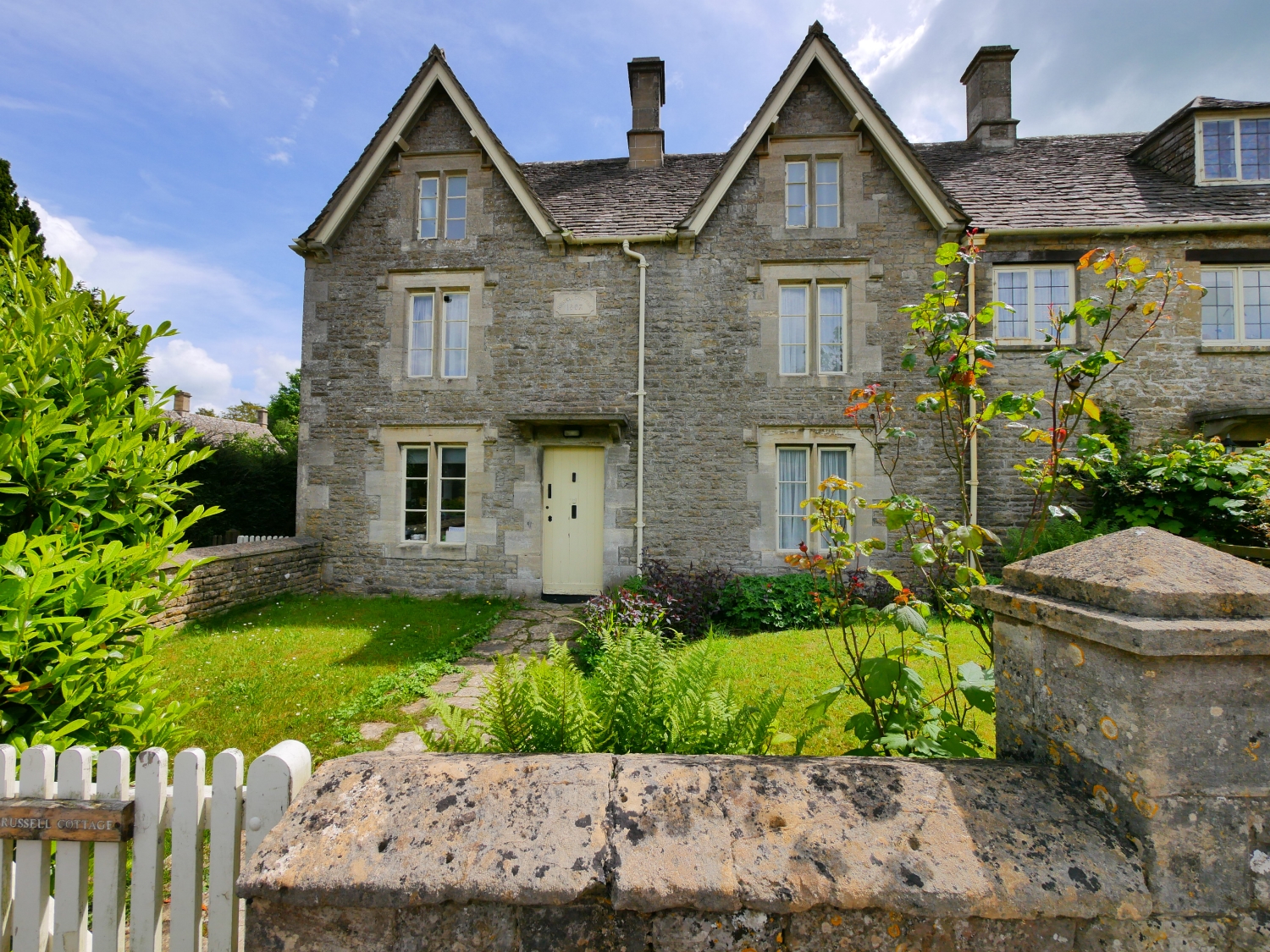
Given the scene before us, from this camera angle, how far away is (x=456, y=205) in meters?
9.99

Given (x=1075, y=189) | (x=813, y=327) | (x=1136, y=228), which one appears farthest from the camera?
(x=1075, y=189)

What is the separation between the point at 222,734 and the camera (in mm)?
4047

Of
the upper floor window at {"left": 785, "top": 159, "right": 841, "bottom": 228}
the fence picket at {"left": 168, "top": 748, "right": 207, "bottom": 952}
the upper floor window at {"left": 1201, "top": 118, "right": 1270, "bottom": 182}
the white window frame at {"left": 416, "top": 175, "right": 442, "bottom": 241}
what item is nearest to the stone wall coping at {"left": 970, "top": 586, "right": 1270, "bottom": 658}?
the fence picket at {"left": 168, "top": 748, "right": 207, "bottom": 952}

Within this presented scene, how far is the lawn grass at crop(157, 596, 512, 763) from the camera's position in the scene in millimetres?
4188

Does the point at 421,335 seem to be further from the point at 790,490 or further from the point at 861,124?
the point at 861,124

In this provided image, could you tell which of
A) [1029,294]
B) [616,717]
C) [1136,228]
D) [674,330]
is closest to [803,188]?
[674,330]

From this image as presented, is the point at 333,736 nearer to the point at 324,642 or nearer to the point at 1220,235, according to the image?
the point at 324,642

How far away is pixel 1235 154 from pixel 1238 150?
0.28ft

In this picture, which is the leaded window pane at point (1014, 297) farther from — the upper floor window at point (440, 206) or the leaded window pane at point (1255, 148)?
the upper floor window at point (440, 206)

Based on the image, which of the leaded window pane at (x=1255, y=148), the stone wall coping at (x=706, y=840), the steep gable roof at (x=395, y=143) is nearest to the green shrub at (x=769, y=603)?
the stone wall coping at (x=706, y=840)

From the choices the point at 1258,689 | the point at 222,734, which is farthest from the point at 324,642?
the point at 1258,689

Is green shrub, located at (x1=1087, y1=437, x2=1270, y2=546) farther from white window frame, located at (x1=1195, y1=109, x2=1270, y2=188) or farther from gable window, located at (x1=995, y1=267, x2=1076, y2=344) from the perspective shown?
white window frame, located at (x1=1195, y1=109, x2=1270, y2=188)

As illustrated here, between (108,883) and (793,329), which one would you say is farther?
(793,329)

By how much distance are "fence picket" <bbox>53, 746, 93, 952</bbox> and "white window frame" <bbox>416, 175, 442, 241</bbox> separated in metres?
9.82
